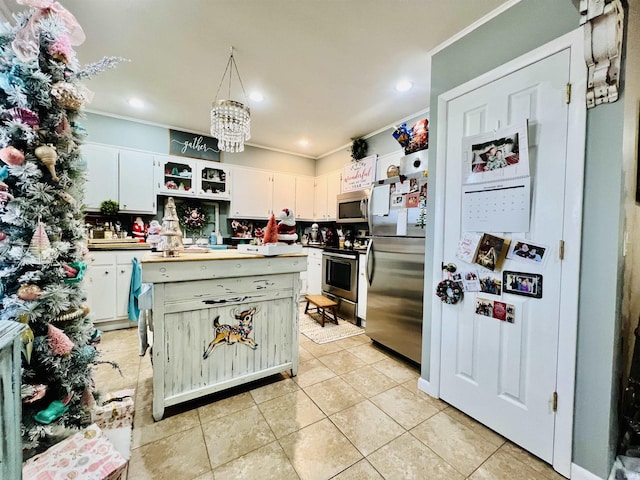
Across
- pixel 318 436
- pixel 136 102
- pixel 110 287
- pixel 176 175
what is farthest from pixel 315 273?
pixel 136 102

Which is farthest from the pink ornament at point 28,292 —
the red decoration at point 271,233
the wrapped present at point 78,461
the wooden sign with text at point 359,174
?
the wooden sign with text at point 359,174

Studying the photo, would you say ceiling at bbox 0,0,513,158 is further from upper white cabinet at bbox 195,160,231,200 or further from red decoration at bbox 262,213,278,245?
red decoration at bbox 262,213,278,245

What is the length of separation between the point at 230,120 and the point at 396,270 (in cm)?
191

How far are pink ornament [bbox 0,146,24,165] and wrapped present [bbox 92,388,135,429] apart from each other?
4.38ft

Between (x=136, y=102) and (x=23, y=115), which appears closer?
(x=23, y=115)

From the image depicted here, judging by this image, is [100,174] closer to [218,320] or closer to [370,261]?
[218,320]

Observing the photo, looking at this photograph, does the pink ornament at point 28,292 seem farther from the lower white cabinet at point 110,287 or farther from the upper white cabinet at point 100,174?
the upper white cabinet at point 100,174

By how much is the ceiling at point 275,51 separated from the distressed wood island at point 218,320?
5.23ft

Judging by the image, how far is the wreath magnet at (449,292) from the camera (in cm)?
173

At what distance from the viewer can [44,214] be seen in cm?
112

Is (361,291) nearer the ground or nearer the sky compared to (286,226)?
nearer the ground

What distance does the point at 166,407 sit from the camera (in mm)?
1746

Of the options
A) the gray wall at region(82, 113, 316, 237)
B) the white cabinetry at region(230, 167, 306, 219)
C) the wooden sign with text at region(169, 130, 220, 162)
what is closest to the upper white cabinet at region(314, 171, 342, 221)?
the white cabinetry at region(230, 167, 306, 219)

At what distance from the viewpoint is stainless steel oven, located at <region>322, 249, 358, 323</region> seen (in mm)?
3365
